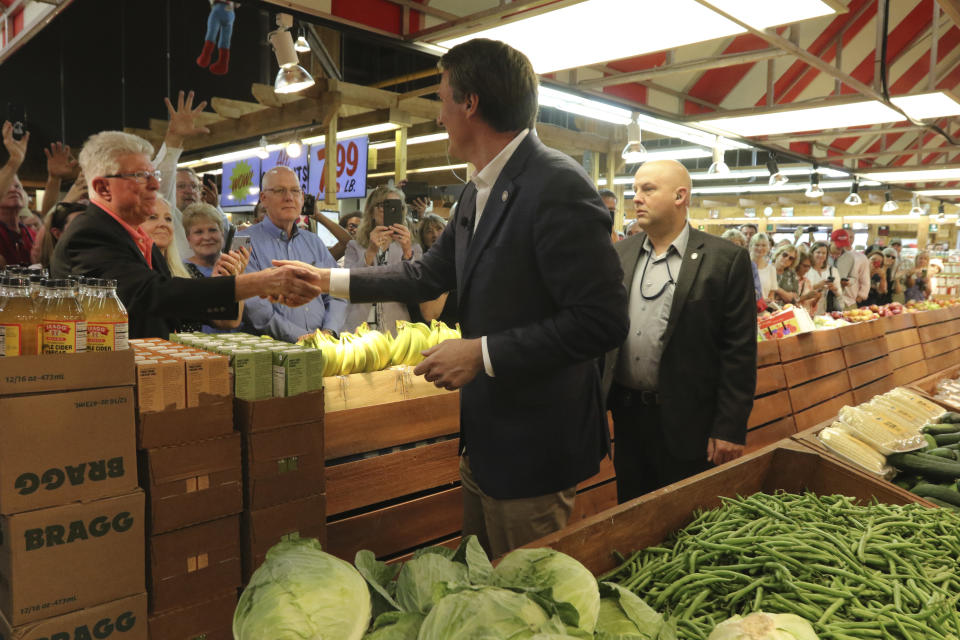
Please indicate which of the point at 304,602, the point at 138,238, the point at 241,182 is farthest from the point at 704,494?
the point at 241,182

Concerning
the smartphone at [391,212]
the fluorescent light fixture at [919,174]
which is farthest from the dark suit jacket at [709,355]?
the fluorescent light fixture at [919,174]

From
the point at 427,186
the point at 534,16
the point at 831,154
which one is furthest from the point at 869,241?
the point at 534,16

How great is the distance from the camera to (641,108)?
542 cm

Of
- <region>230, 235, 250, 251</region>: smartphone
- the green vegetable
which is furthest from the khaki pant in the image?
<region>230, 235, 250, 251</region>: smartphone

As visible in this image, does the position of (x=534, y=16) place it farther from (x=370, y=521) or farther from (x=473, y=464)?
(x=370, y=521)

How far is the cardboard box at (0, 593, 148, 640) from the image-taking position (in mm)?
1795

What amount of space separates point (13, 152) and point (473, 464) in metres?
4.44

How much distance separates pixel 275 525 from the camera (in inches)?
92.0

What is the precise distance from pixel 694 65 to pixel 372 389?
3.14 metres

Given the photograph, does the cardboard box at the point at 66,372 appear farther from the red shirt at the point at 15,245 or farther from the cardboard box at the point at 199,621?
the red shirt at the point at 15,245

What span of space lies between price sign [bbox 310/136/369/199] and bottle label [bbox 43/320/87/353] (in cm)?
586

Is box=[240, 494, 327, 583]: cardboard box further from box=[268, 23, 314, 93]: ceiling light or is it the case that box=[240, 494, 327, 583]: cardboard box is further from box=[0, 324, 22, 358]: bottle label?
box=[268, 23, 314, 93]: ceiling light

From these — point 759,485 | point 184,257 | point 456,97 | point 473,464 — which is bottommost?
point 759,485

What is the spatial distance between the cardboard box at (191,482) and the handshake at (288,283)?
1.73 feet
